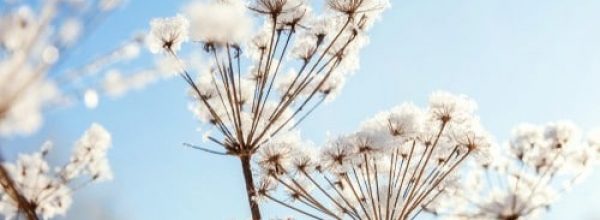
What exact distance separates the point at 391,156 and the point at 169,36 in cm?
305

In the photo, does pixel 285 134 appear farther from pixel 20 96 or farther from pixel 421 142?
pixel 20 96

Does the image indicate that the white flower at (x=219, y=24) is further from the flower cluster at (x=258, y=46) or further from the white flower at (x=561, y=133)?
the white flower at (x=561, y=133)

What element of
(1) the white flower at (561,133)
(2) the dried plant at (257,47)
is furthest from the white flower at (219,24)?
(1) the white flower at (561,133)

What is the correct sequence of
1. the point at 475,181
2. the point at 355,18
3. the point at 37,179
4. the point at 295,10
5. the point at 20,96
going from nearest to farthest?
the point at 20,96 → the point at 37,179 → the point at 295,10 → the point at 355,18 → the point at 475,181

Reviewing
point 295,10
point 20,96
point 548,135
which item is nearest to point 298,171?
point 295,10

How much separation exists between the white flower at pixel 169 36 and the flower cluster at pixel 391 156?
1626 millimetres

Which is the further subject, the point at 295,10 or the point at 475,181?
the point at 475,181

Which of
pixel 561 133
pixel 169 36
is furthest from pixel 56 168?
pixel 561 133

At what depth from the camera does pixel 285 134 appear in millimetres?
8922

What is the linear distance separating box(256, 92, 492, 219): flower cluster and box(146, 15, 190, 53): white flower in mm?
1626

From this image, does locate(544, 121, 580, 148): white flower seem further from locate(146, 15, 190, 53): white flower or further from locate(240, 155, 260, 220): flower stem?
locate(146, 15, 190, 53): white flower

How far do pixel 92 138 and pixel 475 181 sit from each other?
16.9 ft

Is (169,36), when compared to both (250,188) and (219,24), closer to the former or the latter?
(219,24)

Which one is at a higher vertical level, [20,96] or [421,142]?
[421,142]
